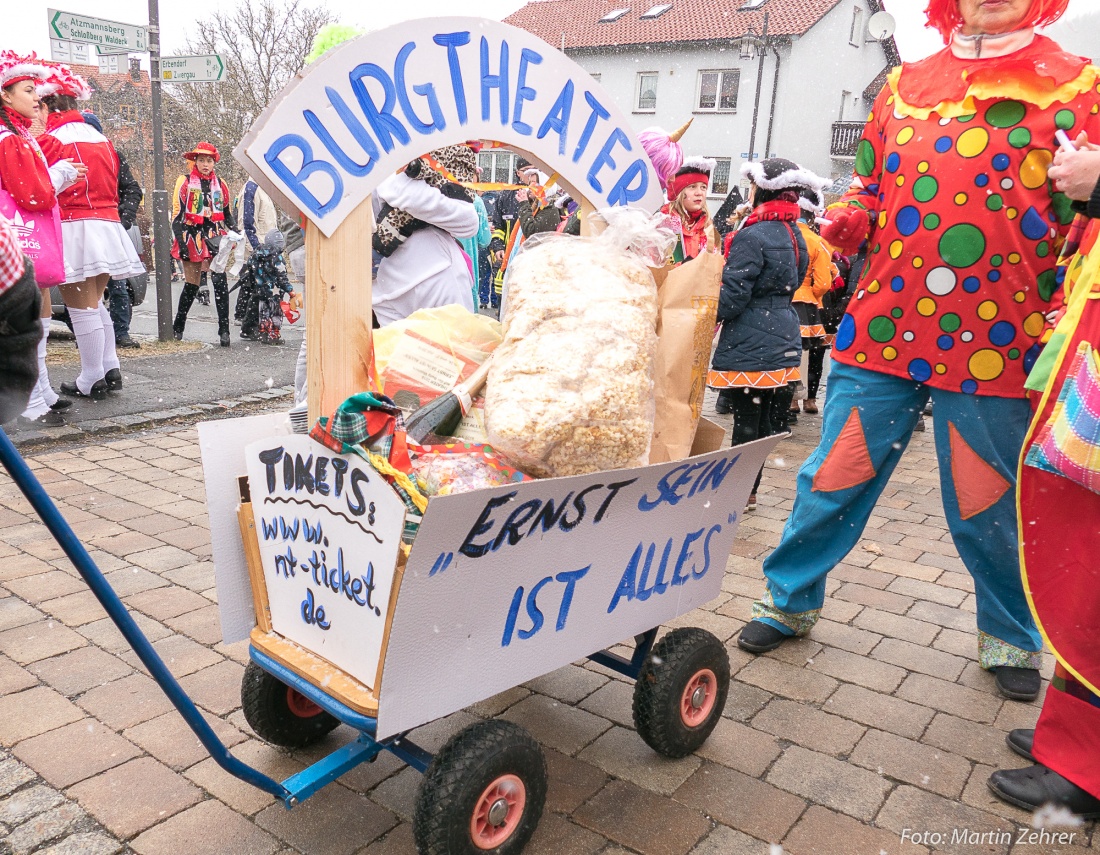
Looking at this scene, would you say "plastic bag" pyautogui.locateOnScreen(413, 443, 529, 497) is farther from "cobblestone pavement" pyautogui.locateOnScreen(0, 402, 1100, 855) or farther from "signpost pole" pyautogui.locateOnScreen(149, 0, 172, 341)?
"signpost pole" pyautogui.locateOnScreen(149, 0, 172, 341)

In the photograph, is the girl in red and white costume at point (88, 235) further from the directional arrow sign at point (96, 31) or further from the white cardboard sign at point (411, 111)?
the white cardboard sign at point (411, 111)

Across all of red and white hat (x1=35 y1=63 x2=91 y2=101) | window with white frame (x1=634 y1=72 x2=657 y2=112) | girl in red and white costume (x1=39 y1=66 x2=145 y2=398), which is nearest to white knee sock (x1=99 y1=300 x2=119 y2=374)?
→ girl in red and white costume (x1=39 y1=66 x2=145 y2=398)

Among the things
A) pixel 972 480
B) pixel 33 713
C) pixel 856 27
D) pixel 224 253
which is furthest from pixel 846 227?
pixel 856 27

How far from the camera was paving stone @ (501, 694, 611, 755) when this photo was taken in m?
2.36

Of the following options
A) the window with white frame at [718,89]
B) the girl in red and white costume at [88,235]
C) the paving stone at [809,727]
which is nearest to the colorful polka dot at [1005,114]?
the paving stone at [809,727]

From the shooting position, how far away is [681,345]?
2.10m

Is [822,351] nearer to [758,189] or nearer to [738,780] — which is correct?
[758,189]

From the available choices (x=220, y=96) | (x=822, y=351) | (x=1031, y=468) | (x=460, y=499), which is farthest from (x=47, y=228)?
(x=220, y=96)

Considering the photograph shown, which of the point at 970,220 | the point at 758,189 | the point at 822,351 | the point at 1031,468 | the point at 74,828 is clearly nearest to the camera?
the point at 74,828

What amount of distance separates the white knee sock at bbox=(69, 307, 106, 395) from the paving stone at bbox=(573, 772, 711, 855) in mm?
4834

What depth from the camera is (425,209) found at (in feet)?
9.32

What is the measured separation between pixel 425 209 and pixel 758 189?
2116 mm

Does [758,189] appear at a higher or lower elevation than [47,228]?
higher

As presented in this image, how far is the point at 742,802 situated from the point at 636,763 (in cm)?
29
